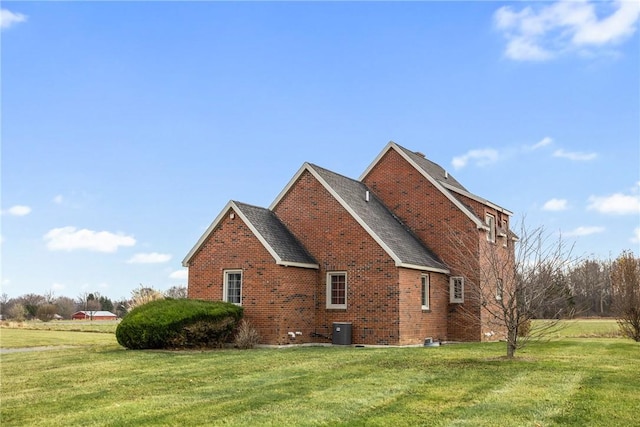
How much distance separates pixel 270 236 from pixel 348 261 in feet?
10.3

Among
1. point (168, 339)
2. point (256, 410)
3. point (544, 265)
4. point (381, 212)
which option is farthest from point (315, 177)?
point (256, 410)

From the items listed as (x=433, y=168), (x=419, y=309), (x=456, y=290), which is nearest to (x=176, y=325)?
Result: (x=419, y=309)

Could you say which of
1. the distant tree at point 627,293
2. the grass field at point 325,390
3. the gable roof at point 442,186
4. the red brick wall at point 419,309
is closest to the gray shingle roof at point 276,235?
the red brick wall at point 419,309

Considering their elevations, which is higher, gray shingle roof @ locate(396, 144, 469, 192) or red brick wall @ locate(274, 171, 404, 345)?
gray shingle roof @ locate(396, 144, 469, 192)

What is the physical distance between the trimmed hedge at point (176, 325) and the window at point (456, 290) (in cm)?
1005

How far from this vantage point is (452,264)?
2627 cm

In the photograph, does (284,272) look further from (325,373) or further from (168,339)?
(325,373)

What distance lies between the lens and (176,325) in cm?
2028

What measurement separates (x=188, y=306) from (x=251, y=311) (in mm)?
2545

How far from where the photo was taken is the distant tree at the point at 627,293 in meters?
27.0

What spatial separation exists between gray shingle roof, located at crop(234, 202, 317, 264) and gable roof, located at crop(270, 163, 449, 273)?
3.67 ft

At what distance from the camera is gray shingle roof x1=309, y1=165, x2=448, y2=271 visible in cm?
2338

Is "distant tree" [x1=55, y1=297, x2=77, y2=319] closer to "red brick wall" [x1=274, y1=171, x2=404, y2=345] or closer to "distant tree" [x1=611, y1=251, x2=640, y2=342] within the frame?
"red brick wall" [x1=274, y1=171, x2=404, y2=345]

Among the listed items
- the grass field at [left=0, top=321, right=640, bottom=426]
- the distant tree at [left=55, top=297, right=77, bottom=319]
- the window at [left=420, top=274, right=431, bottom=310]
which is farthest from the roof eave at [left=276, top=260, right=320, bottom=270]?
the distant tree at [left=55, top=297, right=77, bottom=319]
